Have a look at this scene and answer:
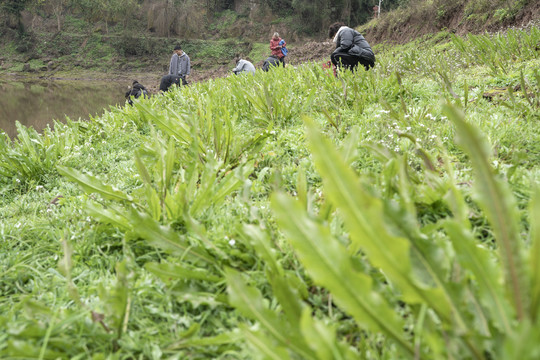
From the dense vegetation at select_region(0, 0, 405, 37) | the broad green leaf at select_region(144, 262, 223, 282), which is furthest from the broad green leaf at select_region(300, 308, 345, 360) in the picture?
the dense vegetation at select_region(0, 0, 405, 37)

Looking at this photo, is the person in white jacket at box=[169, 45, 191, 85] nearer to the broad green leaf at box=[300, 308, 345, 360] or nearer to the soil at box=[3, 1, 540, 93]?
the soil at box=[3, 1, 540, 93]

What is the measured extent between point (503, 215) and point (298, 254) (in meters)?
0.35

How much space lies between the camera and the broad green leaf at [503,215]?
54 cm

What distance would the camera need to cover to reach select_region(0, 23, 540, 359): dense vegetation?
610 mm

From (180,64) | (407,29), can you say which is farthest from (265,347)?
(407,29)

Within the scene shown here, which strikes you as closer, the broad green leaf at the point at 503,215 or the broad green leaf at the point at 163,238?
the broad green leaf at the point at 503,215

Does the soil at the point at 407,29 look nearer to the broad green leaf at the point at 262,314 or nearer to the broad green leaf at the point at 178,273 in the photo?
the broad green leaf at the point at 178,273

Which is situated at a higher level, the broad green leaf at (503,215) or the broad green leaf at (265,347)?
the broad green leaf at (503,215)

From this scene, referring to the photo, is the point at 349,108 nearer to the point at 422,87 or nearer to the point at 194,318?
the point at 422,87

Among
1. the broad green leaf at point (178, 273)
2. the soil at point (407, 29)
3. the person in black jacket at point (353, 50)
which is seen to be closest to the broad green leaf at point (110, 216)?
the broad green leaf at point (178, 273)

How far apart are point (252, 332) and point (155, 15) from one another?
4869cm

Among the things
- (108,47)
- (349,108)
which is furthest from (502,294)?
(108,47)

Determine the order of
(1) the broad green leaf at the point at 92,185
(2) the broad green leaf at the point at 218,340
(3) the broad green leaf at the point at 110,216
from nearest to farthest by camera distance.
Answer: (2) the broad green leaf at the point at 218,340, (3) the broad green leaf at the point at 110,216, (1) the broad green leaf at the point at 92,185

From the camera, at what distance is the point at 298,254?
2.19ft
